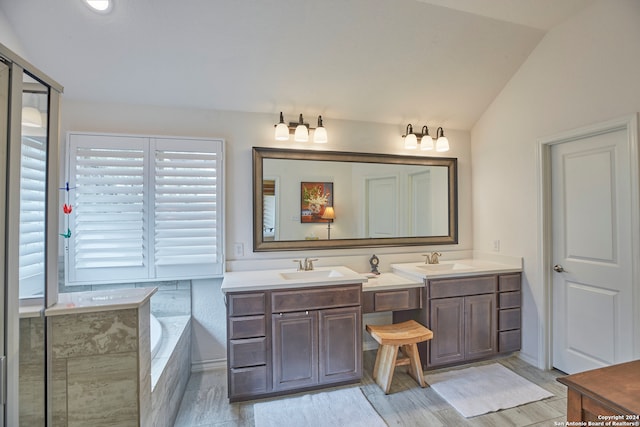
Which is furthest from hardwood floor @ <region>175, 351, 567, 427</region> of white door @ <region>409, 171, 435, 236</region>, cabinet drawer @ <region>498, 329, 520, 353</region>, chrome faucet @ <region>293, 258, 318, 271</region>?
white door @ <region>409, 171, 435, 236</region>

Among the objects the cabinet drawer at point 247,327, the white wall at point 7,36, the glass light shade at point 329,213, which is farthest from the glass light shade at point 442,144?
the white wall at point 7,36

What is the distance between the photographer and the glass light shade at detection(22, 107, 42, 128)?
1109 mm

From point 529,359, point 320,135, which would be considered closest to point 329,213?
point 320,135

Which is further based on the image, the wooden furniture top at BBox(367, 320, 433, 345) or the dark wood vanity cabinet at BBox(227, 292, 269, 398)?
the wooden furniture top at BBox(367, 320, 433, 345)

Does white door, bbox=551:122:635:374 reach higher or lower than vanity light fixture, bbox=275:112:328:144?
lower

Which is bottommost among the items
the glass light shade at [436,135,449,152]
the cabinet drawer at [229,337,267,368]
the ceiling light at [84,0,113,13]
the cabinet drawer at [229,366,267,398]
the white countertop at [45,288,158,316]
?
the cabinet drawer at [229,366,267,398]

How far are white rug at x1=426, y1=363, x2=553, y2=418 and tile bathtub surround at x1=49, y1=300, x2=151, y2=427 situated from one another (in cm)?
204

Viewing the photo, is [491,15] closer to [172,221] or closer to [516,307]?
[516,307]

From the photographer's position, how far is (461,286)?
251cm

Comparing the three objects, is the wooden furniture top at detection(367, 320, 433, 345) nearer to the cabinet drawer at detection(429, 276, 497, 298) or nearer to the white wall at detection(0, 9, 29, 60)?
the cabinet drawer at detection(429, 276, 497, 298)

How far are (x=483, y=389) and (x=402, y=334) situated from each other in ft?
2.48

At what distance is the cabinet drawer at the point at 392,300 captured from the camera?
236 cm

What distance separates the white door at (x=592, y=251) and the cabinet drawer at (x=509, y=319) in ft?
0.90

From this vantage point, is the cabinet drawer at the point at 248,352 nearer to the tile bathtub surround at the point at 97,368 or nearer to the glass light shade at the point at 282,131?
the tile bathtub surround at the point at 97,368
